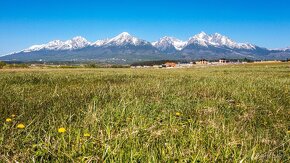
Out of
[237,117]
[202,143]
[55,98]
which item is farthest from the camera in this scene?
[55,98]

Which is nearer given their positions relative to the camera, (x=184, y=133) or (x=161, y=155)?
(x=161, y=155)

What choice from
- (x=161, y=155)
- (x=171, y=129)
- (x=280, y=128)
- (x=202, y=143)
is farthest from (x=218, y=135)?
(x=280, y=128)

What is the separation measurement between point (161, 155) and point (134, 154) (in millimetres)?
342

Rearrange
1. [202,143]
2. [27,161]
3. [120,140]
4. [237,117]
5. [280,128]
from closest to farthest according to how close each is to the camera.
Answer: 1. [27,161]
2. [120,140]
3. [202,143]
4. [280,128]
5. [237,117]

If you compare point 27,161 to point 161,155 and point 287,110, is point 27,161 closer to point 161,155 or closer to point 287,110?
Answer: point 161,155

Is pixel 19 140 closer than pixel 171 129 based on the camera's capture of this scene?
Yes

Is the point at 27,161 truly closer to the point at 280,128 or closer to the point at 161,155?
the point at 161,155

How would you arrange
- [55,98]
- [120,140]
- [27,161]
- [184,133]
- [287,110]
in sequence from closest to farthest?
1. [27,161]
2. [120,140]
3. [184,133]
4. [287,110]
5. [55,98]

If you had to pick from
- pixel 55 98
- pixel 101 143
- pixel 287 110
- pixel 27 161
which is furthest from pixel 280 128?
pixel 55 98

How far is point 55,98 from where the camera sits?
778 cm

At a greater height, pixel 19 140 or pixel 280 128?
pixel 19 140

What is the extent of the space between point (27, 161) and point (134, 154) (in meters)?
1.20

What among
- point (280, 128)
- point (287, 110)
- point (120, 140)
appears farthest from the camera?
point (287, 110)

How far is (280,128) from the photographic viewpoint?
540cm
